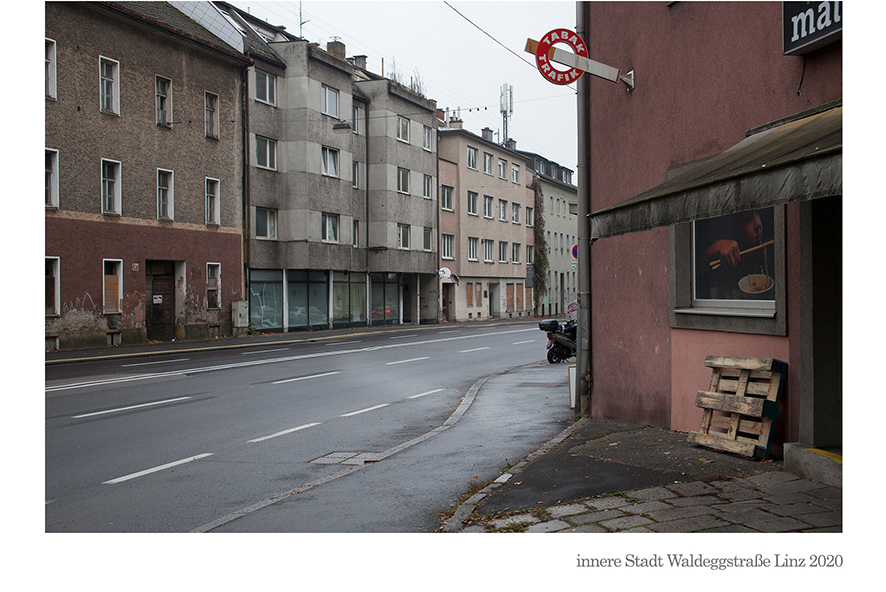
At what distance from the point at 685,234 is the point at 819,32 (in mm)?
2631

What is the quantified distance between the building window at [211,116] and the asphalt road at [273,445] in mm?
15436

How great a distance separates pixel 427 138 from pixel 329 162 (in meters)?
11.3

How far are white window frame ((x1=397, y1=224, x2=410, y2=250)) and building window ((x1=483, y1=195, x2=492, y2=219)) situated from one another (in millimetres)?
12798

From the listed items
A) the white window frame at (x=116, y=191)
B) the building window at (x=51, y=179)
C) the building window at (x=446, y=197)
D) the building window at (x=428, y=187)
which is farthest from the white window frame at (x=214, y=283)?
the building window at (x=446, y=197)

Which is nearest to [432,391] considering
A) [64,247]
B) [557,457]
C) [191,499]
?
[557,457]

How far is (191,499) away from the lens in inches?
260

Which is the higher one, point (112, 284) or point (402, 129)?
point (402, 129)

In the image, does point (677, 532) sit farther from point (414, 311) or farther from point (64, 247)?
point (414, 311)

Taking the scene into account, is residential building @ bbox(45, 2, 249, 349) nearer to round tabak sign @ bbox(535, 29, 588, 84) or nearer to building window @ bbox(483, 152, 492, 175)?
round tabak sign @ bbox(535, 29, 588, 84)

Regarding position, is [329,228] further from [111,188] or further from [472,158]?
[472,158]

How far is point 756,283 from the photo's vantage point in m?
7.20

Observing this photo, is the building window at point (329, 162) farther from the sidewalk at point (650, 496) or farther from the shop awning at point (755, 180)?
the shop awning at point (755, 180)

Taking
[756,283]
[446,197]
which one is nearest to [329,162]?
[446,197]

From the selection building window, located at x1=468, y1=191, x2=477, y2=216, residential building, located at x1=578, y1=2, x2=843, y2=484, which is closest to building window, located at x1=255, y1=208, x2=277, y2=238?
building window, located at x1=468, y1=191, x2=477, y2=216
